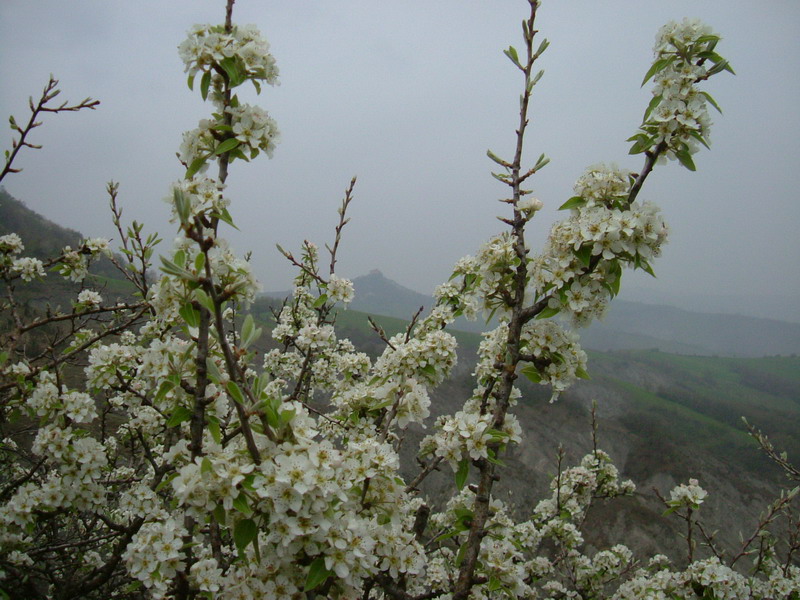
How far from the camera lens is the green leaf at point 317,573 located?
6.13 feet

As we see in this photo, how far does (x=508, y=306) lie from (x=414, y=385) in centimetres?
86

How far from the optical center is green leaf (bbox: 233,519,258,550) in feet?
6.03

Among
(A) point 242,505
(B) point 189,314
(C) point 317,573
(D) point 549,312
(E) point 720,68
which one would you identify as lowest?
(C) point 317,573

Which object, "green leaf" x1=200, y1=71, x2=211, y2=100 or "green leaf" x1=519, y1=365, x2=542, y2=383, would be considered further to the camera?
"green leaf" x1=519, y1=365, x2=542, y2=383

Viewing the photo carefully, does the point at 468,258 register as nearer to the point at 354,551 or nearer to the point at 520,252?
the point at 520,252

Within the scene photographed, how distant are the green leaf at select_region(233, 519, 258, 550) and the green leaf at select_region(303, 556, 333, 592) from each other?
0.29 meters

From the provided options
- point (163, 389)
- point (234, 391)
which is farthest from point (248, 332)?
point (163, 389)

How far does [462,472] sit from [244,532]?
1351mm

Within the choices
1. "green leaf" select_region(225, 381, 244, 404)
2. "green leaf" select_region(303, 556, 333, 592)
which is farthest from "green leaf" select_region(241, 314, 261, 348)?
"green leaf" select_region(303, 556, 333, 592)

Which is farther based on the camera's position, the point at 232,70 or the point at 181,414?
the point at 232,70

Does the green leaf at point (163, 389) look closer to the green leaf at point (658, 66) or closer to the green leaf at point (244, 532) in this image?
the green leaf at point (244, 532)

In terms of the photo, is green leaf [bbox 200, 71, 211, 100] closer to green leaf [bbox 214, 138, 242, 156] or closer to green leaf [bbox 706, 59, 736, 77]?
green leaf [bbox 214, 138, 242, 156]

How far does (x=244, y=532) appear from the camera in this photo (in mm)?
1878

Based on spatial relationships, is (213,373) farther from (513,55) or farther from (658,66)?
(658,66)
